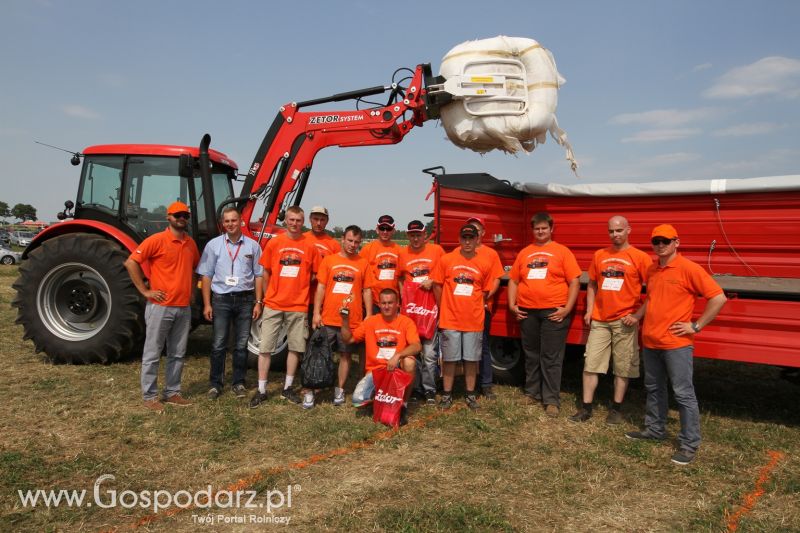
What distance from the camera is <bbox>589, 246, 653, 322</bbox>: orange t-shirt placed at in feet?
14.1

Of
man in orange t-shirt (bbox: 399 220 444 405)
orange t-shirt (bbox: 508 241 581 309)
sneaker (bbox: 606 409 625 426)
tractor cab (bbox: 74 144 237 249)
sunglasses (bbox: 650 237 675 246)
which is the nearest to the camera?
sunglasses (bbox: 650 237 675 246)

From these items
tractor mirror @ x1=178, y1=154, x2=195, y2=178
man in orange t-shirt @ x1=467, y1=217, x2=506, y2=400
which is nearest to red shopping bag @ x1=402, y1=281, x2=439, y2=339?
man in orange t-shirt @ x1=467, y1=217, x2=506, y2=400

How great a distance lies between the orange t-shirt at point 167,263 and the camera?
4.55m

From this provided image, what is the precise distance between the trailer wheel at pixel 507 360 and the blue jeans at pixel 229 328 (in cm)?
246

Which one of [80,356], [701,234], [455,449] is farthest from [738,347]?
[80,356]

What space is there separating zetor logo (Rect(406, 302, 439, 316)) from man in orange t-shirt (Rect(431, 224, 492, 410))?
84 mm

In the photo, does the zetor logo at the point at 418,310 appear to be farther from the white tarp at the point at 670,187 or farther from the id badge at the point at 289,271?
the white tarp at the point at 670,187

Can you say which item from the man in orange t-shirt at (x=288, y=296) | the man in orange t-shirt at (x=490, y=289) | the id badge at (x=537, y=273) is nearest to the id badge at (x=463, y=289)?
the man in orange t-shirt at (x=490, y=289)

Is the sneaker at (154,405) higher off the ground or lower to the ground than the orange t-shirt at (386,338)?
lower

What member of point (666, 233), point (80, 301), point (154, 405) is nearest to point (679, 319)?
point (666, 233)

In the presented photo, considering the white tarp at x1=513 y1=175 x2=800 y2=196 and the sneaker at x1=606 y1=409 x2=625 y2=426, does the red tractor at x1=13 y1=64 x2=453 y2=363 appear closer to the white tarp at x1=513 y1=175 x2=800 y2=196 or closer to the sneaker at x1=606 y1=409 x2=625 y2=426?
the white tarp at x1=513 y1=175 x2=800 y2=196

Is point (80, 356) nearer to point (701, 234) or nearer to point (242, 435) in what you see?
point (242, 435)

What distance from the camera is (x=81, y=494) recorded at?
3.15 meters

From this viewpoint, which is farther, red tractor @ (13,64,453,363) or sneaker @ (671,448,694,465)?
red tractor @ (13,64,453,363)
